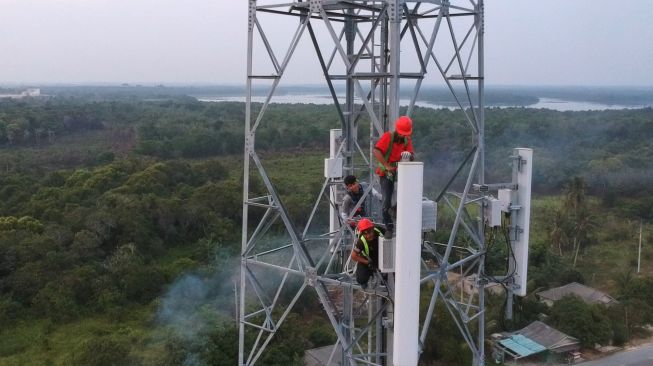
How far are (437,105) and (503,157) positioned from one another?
6200cm

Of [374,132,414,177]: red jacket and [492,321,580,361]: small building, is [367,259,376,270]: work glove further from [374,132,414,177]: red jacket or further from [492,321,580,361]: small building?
[492,321,580,361]: small building

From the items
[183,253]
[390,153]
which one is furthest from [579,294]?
[390,153]

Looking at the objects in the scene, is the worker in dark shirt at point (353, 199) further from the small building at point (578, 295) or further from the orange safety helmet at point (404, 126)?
the small building at point (578, 295)

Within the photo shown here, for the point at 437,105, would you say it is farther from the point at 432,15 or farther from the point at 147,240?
the point at 432,15

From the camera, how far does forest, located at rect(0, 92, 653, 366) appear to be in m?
19.9

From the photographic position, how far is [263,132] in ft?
203

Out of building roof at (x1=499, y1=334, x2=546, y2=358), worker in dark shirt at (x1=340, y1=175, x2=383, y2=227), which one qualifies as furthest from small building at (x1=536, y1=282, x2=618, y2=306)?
worker in dark shirt at (x1=340, y1=175, x2=383, y2=227)

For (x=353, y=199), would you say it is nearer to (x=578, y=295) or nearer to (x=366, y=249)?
(x=366, y=249)

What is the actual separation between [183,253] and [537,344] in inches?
658

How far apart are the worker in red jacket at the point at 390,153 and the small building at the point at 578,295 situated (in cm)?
2101

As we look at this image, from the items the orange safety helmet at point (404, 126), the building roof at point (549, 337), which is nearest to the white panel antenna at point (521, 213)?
the orange safety helmet at point (404, 126)

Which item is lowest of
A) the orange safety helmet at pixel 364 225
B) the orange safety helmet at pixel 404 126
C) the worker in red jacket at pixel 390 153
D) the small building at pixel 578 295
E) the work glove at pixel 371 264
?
the small building at pixel 578 295

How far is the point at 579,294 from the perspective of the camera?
26594 mm

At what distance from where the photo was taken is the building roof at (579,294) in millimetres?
26127
